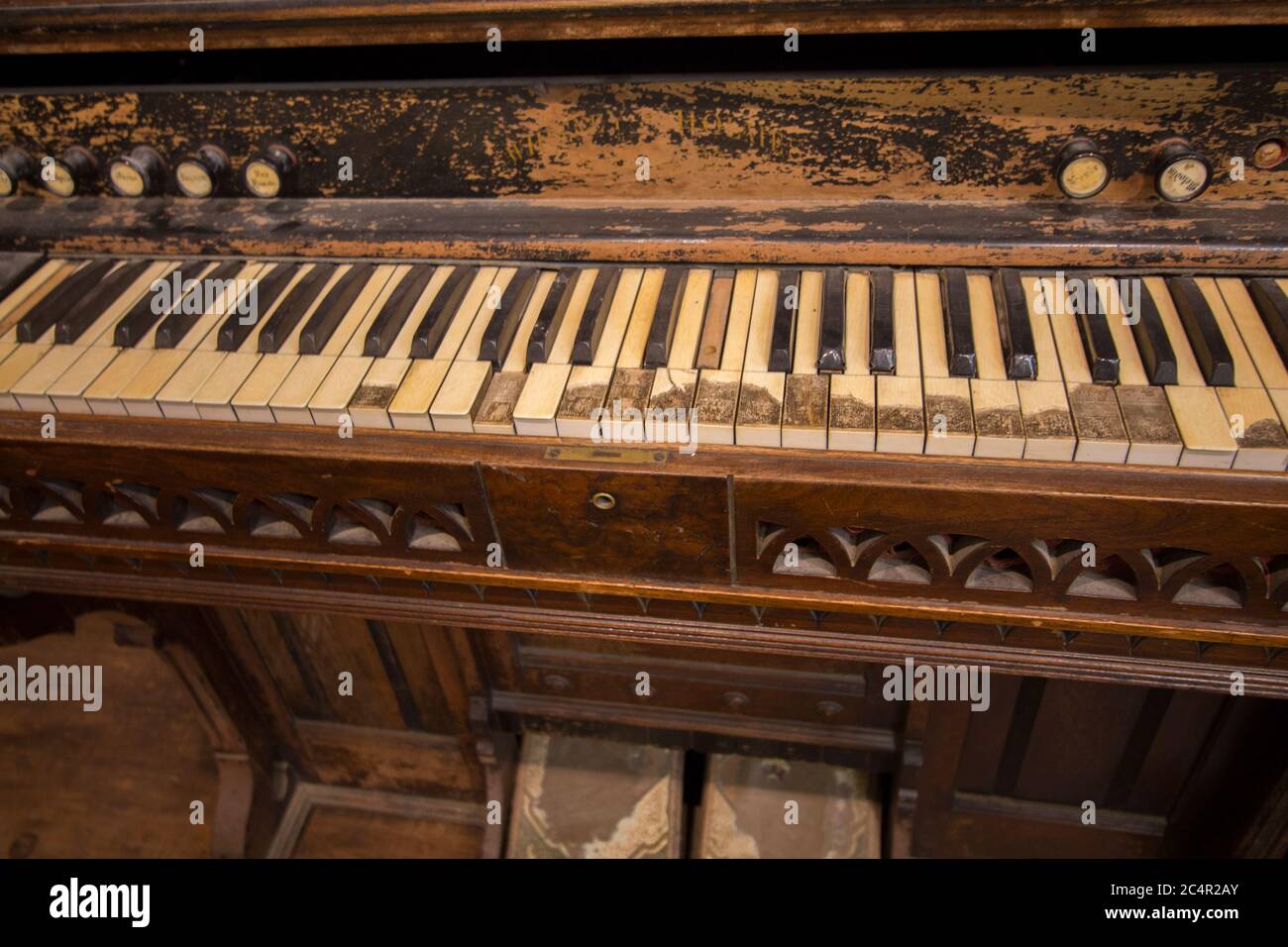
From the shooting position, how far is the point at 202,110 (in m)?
1.69

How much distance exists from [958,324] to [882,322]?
0.37 ft

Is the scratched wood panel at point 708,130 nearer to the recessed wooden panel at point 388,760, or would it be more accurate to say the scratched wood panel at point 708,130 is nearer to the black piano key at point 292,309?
the black piano key at point 292,309

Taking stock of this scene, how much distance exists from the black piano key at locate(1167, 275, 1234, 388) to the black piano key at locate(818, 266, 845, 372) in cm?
49

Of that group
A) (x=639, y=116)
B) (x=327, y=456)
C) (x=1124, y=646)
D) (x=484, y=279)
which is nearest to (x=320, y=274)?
(x=484, y=279)

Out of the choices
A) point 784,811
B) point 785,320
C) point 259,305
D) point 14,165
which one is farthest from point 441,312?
point 784,811

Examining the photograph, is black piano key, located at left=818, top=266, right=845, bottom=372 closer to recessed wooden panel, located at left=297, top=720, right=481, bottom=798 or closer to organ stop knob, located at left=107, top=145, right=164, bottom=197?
organ stop knob, located at left=107, top=145, right=164, bottom=197

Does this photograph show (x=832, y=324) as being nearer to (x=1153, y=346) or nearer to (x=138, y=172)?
(x=1153, y=346)

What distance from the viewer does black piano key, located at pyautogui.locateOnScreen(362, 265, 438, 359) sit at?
1520 mm

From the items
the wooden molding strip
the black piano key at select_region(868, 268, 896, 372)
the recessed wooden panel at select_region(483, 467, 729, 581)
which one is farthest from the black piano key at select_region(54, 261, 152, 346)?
the black piano key at select_region(868, 268, 896, 372)

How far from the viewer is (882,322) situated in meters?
1.45

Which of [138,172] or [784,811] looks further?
[784,811]

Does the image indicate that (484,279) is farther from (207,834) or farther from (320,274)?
(207,834)

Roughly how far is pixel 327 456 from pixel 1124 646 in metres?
1.26

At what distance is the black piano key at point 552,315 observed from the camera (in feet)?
4.83
